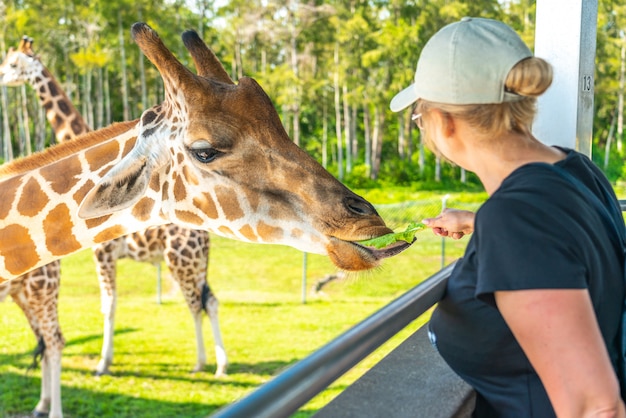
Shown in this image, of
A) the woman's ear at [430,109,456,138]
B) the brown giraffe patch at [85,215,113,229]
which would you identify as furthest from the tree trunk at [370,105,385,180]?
the woman's ear at [430,109,456,138]

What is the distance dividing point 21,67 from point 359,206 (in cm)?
511

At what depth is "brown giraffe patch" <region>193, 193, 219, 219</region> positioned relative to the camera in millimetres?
1648

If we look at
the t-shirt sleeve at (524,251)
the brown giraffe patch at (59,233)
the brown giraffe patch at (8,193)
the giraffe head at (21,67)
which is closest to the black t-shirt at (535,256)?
the t-shirt sleeve at (524,251)

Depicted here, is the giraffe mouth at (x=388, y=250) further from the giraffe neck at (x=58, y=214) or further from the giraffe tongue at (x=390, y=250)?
the giraffe neck at (x=58, y=214)

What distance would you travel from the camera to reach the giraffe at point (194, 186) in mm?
1506

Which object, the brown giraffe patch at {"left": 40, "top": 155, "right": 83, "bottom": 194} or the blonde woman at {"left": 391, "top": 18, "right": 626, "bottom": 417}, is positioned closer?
the blonde woman at {"left": 391, "top": 18, "right": 626, "bottom": 417}

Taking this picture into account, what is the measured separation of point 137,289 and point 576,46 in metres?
7.04

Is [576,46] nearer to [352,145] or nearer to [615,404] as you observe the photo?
[615,404]

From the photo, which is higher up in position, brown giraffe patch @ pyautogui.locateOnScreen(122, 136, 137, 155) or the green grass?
brown giraffe patch @ pyautogui.locateOnScreen(122, 136, 137, 155)

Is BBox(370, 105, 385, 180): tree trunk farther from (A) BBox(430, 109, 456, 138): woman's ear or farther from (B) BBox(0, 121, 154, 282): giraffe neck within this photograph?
A: (A) BBox(430, 109, 456, 138): woman's ear

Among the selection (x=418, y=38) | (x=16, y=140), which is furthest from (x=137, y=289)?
A: (x=16, y=140)

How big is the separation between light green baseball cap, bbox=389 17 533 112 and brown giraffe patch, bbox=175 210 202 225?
38.9 inches

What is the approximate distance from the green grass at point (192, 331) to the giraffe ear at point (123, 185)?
554 mm

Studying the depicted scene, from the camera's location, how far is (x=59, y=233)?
1745 mm
